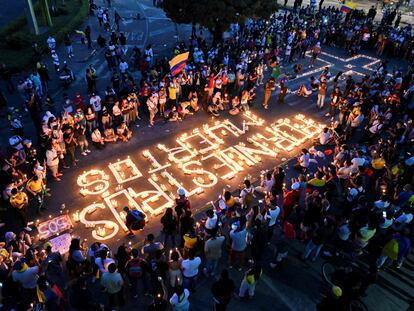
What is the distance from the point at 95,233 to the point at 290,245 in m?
6.27

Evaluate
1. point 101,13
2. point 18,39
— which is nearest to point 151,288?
point 18,39

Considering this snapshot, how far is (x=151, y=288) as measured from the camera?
31.1 feet

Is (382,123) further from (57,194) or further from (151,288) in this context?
(57,194)

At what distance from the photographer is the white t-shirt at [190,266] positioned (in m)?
8.39

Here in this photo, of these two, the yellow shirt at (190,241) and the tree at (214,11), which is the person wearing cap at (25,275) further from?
the tree at (214,11)

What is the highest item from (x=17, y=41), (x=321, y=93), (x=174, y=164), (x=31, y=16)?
(x=31, y=16)

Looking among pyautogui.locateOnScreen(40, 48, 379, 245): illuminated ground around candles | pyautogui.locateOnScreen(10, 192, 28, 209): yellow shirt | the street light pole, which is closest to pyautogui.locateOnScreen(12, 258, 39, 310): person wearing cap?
pyautogui.locateOnScreen(10, 192, 28, 209): yellow shirt

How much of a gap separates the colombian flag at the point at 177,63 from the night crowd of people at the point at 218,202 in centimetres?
65

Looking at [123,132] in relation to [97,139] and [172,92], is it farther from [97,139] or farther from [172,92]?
[172,92]

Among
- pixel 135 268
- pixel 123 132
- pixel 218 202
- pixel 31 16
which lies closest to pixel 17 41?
pixel 31 16

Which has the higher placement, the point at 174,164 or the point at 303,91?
the point at 303,91

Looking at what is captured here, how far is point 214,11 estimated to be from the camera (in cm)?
2419

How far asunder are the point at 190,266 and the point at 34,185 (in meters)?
6.25

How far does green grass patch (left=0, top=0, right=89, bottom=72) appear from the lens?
23.0 metres
